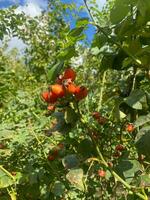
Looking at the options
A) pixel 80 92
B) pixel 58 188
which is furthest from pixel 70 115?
pixel 58 188

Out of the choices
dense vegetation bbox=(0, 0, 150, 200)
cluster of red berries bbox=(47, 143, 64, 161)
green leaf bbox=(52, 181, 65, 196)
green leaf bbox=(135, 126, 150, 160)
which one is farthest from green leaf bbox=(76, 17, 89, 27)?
green leaf bbox=(52, 181, 65, 196)

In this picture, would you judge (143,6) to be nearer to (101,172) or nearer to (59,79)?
(59,79)

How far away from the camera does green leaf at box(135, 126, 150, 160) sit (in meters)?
1.23

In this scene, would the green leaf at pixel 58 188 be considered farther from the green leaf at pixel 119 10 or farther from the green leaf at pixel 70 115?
the green leaf at pixel 119 10

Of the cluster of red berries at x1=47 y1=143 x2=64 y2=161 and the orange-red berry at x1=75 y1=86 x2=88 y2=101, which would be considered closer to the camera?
the orange-red berry at x1=75 y1=86 x2=88 y2=101

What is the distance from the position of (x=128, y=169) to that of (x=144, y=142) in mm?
193

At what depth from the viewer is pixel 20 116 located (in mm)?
3027

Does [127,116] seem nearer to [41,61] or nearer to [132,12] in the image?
[132,12]

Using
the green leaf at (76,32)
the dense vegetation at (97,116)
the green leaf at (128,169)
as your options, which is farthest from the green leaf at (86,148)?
the green leaf at (76,32)

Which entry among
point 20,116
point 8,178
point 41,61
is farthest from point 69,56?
point 41,61

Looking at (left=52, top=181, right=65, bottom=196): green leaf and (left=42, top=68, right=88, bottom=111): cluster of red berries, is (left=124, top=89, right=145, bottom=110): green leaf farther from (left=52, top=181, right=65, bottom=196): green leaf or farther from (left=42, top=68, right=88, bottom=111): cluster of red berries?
(left=52, top=181, right=65, bottom=196): green leaf

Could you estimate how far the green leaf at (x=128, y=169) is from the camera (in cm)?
139

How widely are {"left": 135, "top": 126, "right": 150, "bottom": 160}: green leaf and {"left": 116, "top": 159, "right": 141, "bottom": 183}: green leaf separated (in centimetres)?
17

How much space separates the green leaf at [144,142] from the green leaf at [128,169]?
0.17 metres
